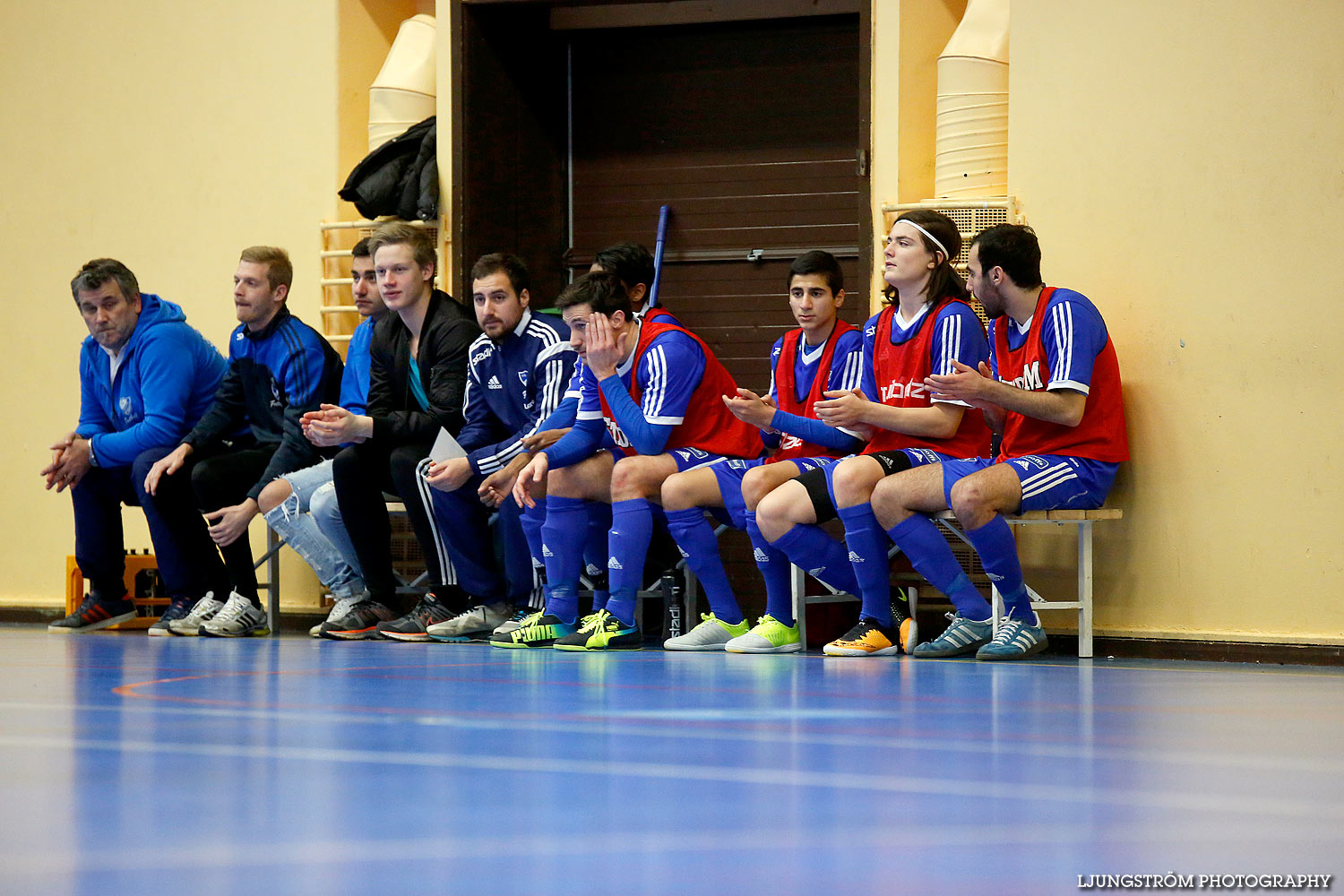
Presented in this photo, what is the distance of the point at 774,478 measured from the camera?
14.1 feet

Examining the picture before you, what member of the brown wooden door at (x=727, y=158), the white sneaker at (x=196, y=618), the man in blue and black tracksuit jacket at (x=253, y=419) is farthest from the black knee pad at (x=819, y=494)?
the white sneaker at (x=196, y=618)

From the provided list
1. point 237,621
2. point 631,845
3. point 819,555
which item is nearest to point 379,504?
point 237,621

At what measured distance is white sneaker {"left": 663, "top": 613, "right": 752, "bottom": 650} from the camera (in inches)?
171

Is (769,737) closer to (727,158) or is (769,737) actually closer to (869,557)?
(869,557)

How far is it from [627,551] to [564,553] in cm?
25

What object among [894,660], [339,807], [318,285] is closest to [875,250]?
[894,660]

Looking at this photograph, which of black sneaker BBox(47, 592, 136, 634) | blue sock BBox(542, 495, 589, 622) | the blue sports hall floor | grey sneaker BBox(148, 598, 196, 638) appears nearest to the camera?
the blue sports hall floor

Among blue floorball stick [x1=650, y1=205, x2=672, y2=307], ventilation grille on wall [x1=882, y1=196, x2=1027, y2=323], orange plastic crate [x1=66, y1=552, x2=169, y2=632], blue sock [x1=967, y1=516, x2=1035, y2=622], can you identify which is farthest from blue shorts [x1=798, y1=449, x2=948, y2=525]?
orange plastic crate [x1=66, y1=552, x2=169, y2=632]

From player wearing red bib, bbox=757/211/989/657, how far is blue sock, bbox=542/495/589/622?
2.01 ft

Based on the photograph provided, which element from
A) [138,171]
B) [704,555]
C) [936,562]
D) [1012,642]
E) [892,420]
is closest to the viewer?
[1012,642]

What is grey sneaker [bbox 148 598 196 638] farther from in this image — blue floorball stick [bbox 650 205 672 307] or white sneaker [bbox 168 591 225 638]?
blue floorball stick [bbox 650 205 672 307]

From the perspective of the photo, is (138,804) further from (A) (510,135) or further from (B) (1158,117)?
(A) (510,135)

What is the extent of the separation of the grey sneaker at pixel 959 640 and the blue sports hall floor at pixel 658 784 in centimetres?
76

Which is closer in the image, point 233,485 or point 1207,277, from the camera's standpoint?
point 1207,277
